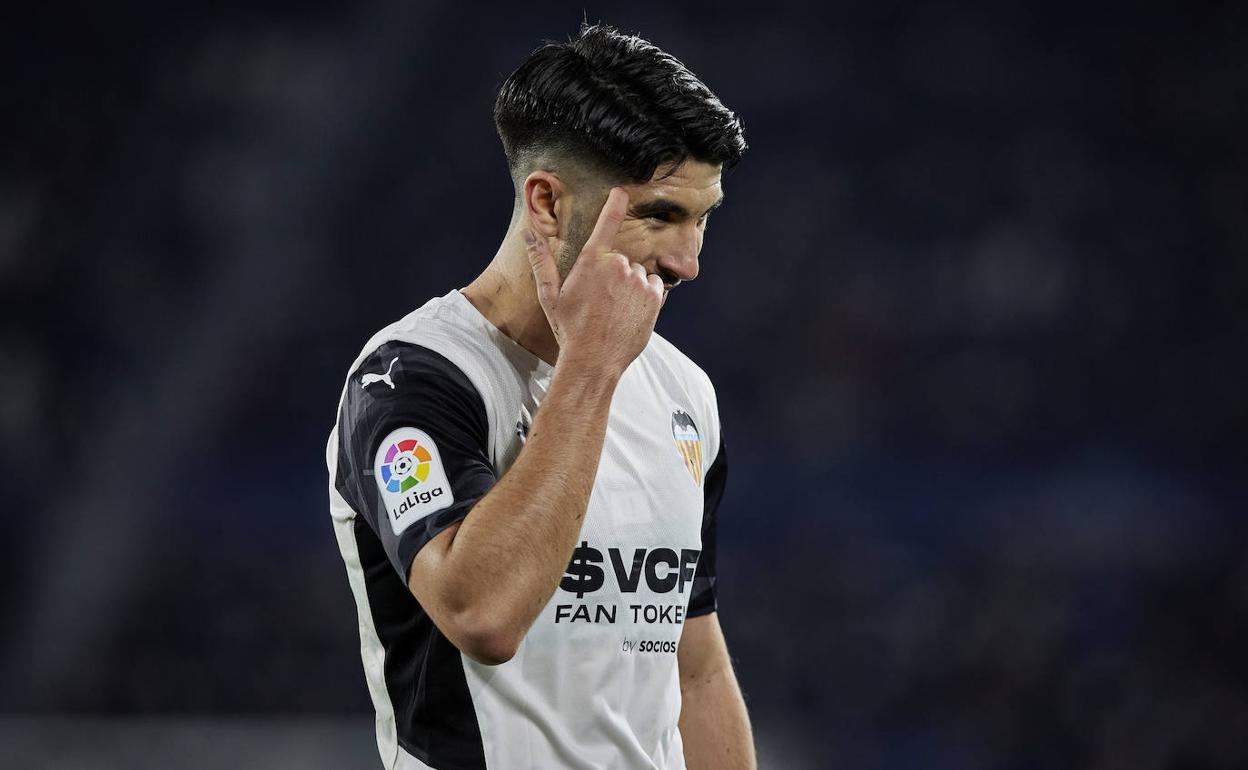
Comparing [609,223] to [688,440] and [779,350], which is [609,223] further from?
[779,350]

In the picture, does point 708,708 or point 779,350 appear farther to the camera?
point 779,350

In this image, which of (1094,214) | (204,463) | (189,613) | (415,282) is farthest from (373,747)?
(1094,214)

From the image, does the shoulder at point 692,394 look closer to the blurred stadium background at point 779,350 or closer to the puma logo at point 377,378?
the puma logo at point 377,378

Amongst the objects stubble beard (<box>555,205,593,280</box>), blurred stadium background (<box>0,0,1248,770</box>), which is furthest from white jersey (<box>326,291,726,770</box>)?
blurred stadium background (<box>0,0,1248,770</box>)

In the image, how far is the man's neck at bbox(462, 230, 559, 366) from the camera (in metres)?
1.59

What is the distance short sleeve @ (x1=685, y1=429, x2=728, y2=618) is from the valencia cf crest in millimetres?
68

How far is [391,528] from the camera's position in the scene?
1.35m

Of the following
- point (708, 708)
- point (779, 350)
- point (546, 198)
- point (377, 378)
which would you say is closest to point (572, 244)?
point (546, 198)

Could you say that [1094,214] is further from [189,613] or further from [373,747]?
[189,613]

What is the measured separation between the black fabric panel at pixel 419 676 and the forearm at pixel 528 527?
0.17m

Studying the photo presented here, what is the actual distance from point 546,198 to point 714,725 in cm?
77

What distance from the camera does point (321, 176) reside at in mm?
5000

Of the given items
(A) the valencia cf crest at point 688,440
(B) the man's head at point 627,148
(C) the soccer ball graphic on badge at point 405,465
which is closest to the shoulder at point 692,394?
(A) the valencia cf crest at point 688,440

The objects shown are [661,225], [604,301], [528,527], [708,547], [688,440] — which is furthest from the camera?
[708,547]
